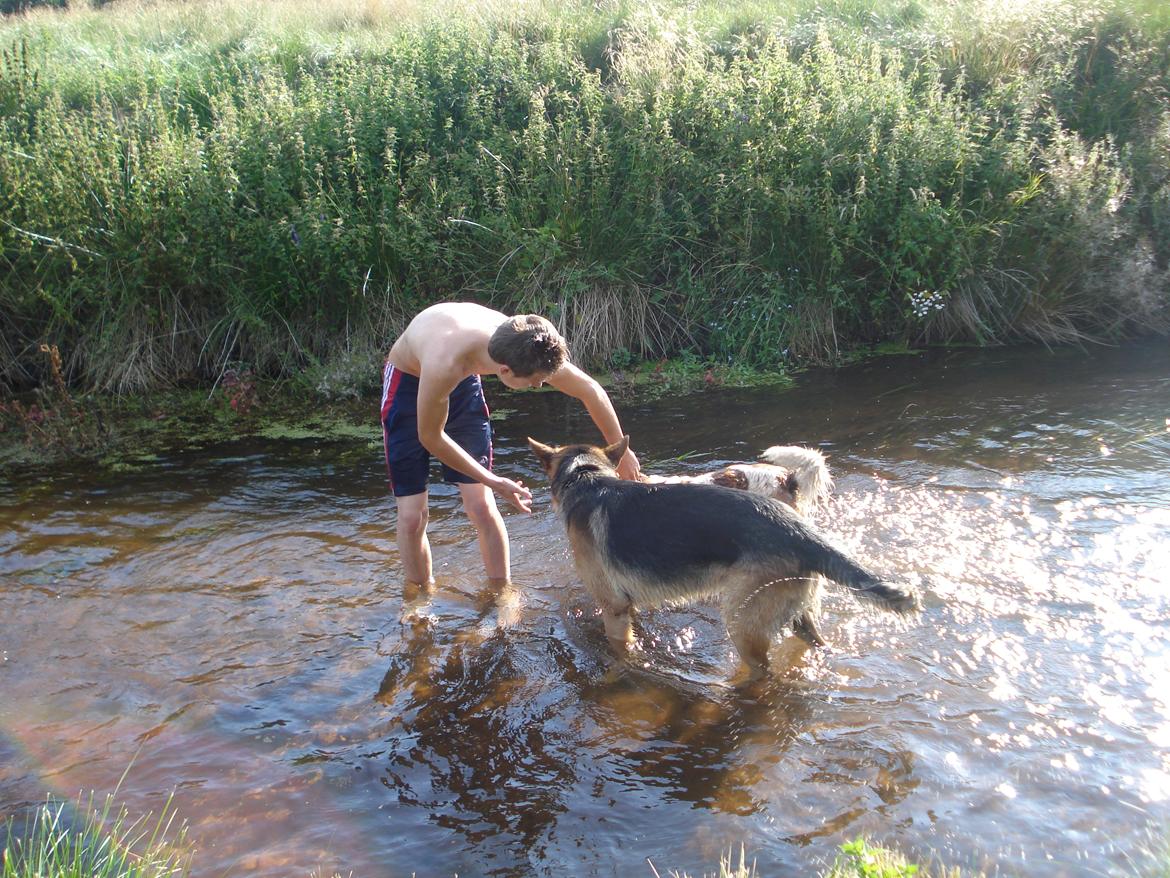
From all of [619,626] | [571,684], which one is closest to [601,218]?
[619,626]

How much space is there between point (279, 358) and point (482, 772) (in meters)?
6.39

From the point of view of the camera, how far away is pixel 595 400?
5.27 m

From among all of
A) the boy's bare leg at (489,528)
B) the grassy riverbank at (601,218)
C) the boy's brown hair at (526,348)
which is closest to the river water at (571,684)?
the boy's bare leg at (489,528)

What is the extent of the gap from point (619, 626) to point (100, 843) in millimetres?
2671

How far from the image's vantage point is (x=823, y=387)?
9125mm

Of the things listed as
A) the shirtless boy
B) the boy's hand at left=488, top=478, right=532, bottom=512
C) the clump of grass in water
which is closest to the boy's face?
the shirtless boy

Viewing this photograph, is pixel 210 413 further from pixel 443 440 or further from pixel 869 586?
pixel 869 586

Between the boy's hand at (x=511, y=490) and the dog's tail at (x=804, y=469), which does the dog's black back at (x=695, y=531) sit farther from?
the dog's tail at (x=804, y=469)

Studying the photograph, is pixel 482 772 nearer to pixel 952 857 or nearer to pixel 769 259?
pixel 952 857

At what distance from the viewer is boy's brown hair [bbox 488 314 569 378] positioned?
4.36 m

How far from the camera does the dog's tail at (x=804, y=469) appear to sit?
5324mm

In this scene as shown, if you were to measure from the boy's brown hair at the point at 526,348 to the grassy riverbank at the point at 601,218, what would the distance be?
511 cm

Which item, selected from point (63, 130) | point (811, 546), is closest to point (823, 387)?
point (811, 546)

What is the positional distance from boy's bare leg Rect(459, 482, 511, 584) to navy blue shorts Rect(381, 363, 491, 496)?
0.10 metres
